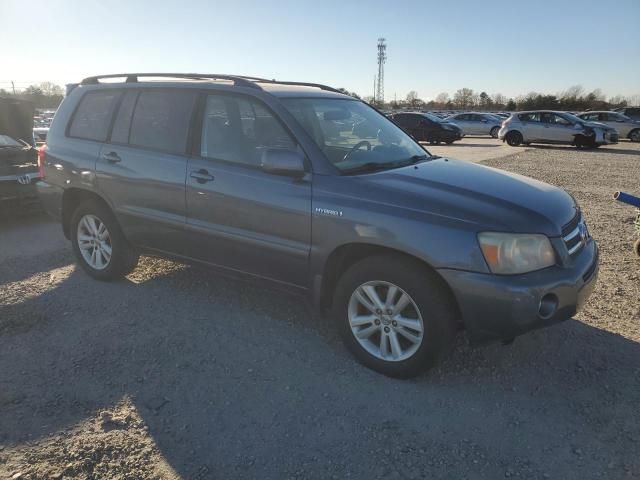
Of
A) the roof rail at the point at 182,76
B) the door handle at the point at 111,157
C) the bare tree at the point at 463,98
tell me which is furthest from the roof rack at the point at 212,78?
the bare tree at the point at 463,98

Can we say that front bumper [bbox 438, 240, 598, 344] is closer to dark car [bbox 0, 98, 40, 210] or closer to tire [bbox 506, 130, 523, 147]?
dark car [bbox 0, 98, 40, 210]

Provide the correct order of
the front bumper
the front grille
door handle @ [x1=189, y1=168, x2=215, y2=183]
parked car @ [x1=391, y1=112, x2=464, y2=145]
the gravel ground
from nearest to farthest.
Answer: the gravel ground, the front bumper, the front grille, door handle @ [x1=189, y1=168, x2=215, y2=183], parked car @ [x1=391, y1=112, x2=464, y2=145]

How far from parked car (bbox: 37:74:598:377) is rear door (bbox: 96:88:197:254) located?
14 millimetres

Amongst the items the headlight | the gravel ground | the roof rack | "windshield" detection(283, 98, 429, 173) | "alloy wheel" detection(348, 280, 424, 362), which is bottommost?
the gravel ground

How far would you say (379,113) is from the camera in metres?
4.73

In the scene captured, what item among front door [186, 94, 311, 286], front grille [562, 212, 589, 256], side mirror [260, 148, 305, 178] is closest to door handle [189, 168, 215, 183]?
front door [186, 94, 311, 286]

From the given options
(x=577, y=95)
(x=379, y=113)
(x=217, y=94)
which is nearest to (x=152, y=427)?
(x=217, y=94)

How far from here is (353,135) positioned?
4059mm

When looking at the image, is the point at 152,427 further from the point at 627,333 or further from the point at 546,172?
the point at 546,172

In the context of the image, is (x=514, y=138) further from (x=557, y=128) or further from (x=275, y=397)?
(x=275, y=397)

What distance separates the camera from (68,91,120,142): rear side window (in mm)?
4734

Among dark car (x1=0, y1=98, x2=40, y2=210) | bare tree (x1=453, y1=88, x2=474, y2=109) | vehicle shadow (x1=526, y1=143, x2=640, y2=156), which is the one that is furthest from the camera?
bare tree (x1=453, y1=88, x2=474, y2=109)

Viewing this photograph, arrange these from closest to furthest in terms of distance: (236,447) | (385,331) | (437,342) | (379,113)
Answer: (236,447) → (437,342) → (385,331) → (379,113)

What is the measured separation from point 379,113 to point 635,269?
3.13 metres
